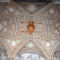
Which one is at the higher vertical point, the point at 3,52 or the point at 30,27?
the point at 30,27

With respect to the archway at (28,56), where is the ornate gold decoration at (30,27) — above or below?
above

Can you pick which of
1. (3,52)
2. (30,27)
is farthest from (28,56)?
(30,27)

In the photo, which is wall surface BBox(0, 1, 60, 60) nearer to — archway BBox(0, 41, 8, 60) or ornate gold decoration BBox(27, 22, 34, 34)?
ornate gold decoration BBox(27, 22, 34, 34)

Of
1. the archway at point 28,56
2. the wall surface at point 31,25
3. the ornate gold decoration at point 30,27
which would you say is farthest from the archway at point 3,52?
the ornate gold decoration at point 30,27

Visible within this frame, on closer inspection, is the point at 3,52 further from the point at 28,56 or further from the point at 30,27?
the point at 30,27

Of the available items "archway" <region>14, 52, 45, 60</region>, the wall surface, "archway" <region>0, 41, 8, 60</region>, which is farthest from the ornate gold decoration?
"archway" <region>0, 41, 8, 60</region>

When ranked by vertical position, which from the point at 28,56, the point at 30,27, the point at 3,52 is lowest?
the point at 28,56

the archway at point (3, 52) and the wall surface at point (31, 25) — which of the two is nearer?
the archway at point (3, 52)

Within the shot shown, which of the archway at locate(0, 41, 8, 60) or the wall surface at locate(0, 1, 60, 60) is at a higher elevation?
the wall surface at locate(0, 1, 60, 60)

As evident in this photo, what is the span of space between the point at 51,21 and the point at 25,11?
3.61ft

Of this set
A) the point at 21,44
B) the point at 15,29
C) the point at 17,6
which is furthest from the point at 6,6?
the point at 21,44

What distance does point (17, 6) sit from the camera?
7.80 m

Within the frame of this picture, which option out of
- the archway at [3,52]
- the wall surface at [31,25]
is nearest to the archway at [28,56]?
the wall surface at [31,25]

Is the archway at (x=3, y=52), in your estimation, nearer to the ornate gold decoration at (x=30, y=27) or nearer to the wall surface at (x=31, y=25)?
the wall surface at (x=31, y=25)
